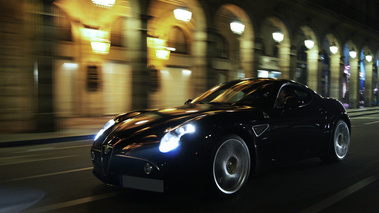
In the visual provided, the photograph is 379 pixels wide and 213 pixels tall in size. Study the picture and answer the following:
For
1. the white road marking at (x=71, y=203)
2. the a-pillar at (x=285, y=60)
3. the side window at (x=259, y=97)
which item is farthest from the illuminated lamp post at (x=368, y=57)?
the white road marking at (x=71, y=203)

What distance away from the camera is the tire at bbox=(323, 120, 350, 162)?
5.95 meters

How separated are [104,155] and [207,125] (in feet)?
3.98

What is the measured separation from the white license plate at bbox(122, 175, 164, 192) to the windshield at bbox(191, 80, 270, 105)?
1.87m

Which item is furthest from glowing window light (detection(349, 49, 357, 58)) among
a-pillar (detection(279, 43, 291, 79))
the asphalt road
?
Result: the asphalt road

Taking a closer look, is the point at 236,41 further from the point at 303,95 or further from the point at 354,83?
the point at 303,95

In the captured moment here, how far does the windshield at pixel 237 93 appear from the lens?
4952 millimetres

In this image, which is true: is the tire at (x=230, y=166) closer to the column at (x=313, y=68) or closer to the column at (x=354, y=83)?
the column at (x=313, y=68)

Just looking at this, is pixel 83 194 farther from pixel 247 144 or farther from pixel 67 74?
pixel 67 74

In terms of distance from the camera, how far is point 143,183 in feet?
11.8

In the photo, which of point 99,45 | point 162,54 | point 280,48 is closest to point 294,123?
point 99,45

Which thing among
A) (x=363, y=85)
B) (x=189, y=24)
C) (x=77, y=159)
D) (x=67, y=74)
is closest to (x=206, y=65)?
(x=189, y=24)

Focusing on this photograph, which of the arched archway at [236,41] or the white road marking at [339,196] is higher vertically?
the arched archway at [236,41]

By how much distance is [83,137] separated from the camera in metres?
10.6

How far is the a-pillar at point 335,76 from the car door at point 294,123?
→ 989 inches
